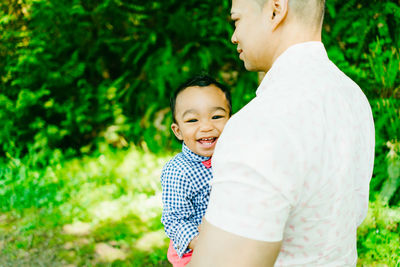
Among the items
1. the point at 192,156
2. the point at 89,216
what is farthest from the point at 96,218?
the point at 192,156

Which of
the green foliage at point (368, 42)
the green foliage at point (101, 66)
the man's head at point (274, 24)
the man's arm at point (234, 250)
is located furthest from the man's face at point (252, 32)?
the green foliage at point (101, 66)

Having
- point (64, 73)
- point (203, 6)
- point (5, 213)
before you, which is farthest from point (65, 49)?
point (5, 213)

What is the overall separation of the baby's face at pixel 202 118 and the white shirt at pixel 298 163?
0.95 meters

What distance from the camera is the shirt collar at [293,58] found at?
1.08m

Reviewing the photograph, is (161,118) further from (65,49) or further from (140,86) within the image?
(65,49)

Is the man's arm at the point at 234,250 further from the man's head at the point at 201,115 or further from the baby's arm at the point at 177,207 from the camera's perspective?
the man's head at the point at 201,115

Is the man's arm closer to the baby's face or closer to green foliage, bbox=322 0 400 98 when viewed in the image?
the baby's face

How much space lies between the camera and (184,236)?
5.80 feet

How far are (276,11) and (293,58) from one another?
160 millimetres

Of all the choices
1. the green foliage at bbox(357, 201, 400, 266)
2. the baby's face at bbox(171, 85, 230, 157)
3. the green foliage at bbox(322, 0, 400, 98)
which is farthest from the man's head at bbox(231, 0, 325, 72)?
the green foliage at bbox(322, 0, 400, 98)

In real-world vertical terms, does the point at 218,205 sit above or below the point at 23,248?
above

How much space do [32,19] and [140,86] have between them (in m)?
1.97

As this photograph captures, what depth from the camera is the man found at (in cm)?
85

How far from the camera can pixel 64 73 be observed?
6.17 m
